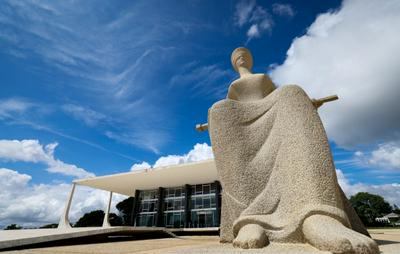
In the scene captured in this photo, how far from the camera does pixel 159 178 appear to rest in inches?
942

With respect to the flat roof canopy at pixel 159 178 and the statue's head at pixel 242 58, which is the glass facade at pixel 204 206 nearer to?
the flat roof canopy at pixel 159 178

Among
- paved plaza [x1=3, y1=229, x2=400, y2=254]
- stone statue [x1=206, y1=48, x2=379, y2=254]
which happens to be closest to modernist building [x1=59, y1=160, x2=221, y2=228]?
paved plaza [x1=3, y1=229, x2=400, y2=254]

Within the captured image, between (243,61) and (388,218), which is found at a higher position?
(388,218)

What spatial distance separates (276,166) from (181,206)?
23.0 m

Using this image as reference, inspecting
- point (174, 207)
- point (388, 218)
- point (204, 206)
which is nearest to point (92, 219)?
point (174, 207)

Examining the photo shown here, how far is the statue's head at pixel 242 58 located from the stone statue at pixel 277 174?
752 mm

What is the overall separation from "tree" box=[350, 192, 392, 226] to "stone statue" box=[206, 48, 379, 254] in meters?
55.9

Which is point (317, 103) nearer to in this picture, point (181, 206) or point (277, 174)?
point (277, 174)

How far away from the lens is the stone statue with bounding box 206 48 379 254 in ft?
9.68

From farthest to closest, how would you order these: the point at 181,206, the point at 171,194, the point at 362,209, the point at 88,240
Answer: the point at 362,209
the point at 171,194
the point at 181,206
the point at 88,240

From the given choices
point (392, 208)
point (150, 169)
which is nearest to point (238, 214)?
point (150, 169)

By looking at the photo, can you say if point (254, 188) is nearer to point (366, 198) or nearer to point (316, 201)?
point (316, 201)

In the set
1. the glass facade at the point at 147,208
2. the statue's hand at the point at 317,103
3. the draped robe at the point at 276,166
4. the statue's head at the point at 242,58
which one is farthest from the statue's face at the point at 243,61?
the glass facade at the point at 147,208

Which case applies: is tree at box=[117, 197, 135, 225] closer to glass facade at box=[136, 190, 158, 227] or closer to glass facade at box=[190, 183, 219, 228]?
glass facade at box=[136, 190, 158, 227]
